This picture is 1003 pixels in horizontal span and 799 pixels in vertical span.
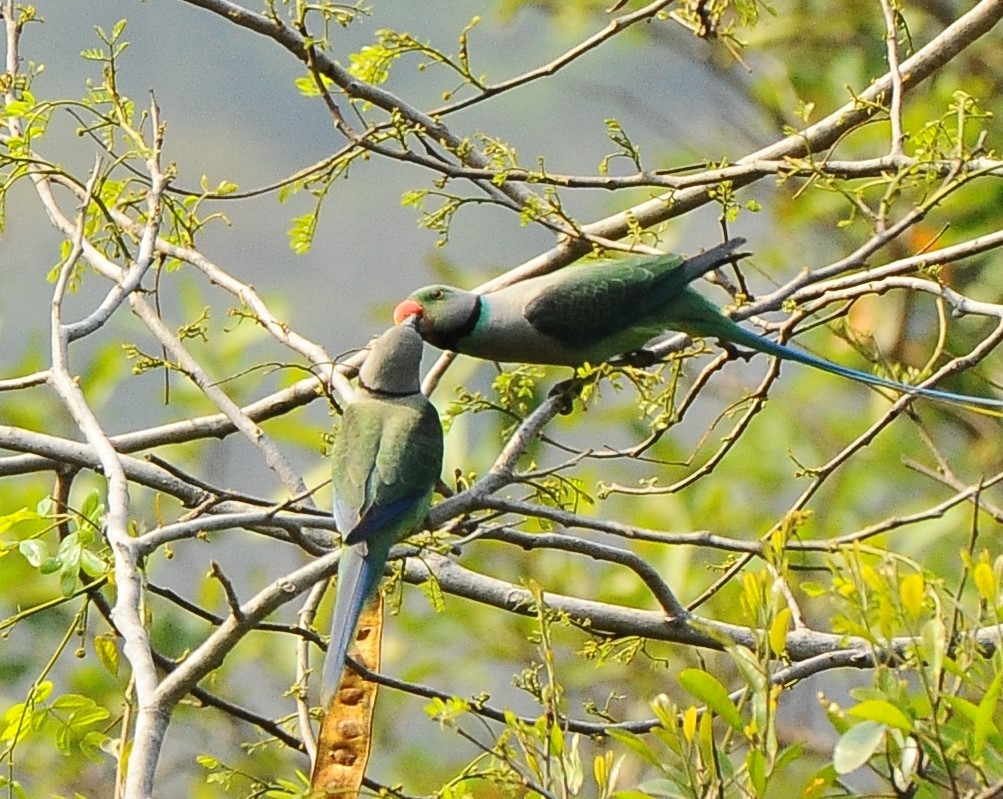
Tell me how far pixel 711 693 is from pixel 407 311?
0.87 m

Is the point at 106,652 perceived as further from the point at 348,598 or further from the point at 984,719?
the point at 984,719

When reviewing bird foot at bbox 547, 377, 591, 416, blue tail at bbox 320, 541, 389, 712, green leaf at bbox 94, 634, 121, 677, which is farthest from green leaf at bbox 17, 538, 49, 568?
bird foot at bbox 547, 377, 591, 416

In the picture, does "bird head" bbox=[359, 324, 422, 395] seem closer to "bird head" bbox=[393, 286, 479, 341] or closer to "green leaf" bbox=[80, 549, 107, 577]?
"bird head" bbox=[393, 286, 479, 341]

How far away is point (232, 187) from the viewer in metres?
1.63

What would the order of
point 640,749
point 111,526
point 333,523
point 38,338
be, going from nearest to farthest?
point 640,749, point 111,526, point 333,523, point 38,338

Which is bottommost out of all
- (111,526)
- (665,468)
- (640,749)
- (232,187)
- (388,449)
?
(640,749)

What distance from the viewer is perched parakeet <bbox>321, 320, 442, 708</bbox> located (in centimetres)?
134

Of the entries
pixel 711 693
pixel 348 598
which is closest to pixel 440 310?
pixel 348 598

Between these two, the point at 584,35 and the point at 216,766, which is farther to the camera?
the point at 584,35

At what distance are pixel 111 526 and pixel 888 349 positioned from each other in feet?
7.04

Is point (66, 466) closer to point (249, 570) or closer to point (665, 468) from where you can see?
point (249, 570)

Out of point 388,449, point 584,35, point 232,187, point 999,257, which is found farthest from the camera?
point 584,35

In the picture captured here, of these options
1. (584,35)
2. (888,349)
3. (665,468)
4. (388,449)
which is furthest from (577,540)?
(584,35)

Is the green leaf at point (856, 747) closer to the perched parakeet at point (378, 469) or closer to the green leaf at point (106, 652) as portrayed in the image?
the perched parakeet at point (378, 469)
